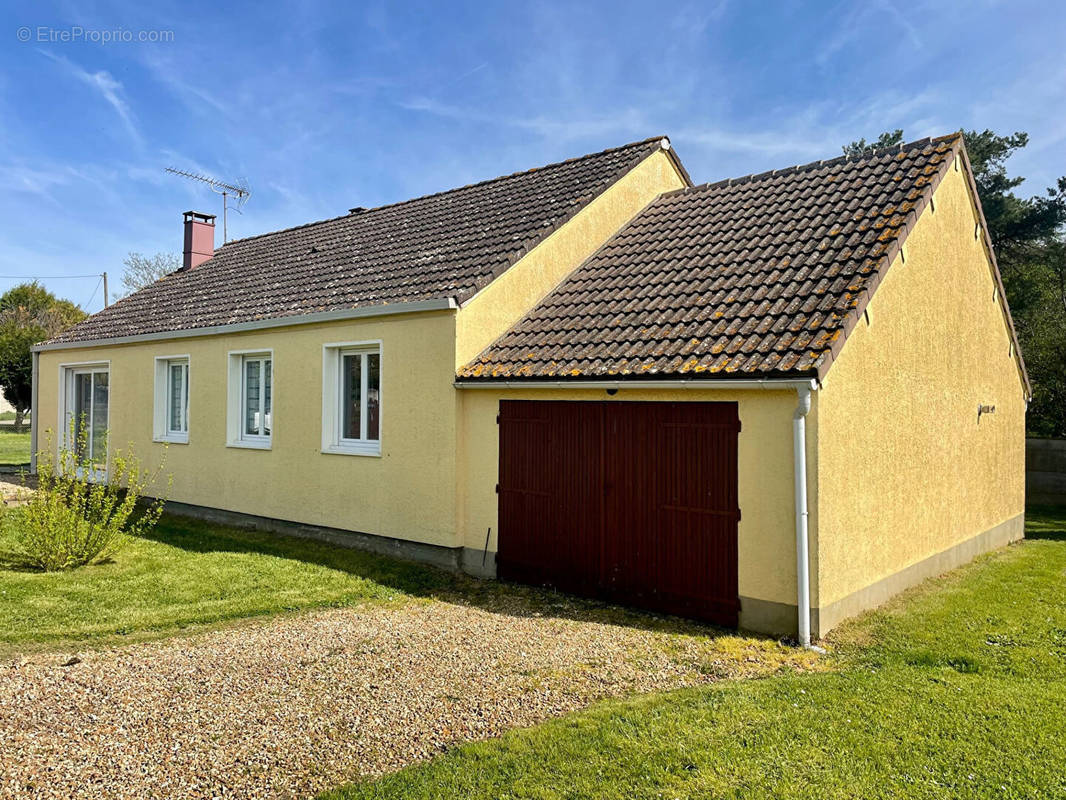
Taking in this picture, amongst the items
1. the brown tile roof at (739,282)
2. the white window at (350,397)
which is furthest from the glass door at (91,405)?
the brown tile roof at (739,282)

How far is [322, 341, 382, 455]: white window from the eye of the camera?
10078 mm

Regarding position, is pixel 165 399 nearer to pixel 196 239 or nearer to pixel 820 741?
pixel 196 239

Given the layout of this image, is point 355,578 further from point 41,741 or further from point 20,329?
point 20,329

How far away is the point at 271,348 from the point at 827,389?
8.49 metres

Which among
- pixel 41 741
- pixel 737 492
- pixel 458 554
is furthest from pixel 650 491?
pixel 41 741

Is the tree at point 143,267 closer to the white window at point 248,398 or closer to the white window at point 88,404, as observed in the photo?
the white window at point 88,404

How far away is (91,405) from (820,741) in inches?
638

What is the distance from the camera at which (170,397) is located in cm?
1340

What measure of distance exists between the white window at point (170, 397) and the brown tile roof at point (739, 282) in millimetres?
7233

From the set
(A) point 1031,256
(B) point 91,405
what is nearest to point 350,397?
(B) point 91,405

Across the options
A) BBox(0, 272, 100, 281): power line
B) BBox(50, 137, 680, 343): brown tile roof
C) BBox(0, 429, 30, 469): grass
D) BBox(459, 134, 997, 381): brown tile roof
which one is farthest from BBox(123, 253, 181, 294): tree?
BBox(459, 134, 997, 381): brown tile roof

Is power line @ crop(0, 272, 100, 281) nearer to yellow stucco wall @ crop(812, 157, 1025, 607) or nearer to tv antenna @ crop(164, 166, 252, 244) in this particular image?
tv antenna @ crop(164, 166, 252, 244)

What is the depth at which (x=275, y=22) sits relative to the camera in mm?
10695

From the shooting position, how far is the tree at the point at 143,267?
165 ft
